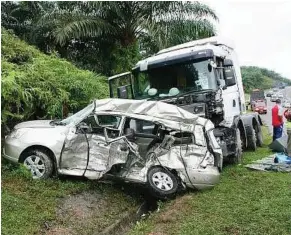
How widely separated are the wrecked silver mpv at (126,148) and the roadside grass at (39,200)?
269 millimetres

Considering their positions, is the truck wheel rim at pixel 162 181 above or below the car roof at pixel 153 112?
below

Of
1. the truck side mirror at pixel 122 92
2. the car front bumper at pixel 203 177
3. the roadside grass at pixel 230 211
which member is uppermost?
the truck side mirror at pixel 122 92

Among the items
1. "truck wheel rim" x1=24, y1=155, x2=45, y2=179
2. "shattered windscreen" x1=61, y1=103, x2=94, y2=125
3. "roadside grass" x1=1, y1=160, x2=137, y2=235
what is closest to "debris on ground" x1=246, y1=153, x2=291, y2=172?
"roadside grass" x1=1, y1=160, x2=137, y2=235

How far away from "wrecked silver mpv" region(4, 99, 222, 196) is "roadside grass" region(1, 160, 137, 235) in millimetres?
269

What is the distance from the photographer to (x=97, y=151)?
25.7 feet

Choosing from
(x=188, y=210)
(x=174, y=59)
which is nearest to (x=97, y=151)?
(x=188, y=210)

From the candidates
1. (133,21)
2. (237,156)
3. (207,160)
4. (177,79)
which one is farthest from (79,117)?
(133,21)

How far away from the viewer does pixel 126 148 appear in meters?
7.88

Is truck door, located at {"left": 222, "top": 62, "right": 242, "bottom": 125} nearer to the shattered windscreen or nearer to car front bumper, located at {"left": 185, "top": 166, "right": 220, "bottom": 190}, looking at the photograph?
car front bumper, located at {"left": 185, "top": 166, "right": 220, "bottom": 190}

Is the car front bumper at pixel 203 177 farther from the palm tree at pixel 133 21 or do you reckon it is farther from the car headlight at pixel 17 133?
the palm tree at pixel 133 21

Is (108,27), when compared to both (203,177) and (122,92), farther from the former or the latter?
(203,177)

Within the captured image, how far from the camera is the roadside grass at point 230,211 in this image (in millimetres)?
6246

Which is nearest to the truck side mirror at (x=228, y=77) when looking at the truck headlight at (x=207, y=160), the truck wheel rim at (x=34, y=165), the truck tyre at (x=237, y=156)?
the truck tyre at (x=237, y=156)

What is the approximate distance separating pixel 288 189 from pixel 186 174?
2053 millimetres
